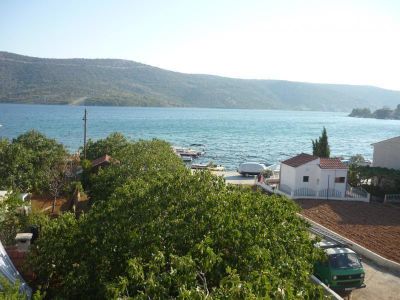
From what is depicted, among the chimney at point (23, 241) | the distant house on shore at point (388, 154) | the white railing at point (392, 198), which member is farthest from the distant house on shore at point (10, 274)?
the distant house on shore at point (388, 154)

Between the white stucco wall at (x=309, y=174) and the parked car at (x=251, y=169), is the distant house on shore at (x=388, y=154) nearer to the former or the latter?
the white stucco wall at (x=309, y=174)

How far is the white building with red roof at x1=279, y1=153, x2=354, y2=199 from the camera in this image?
1074 inches

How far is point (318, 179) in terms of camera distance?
27.4 m

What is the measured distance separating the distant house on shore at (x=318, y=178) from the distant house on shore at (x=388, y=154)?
19.0ft

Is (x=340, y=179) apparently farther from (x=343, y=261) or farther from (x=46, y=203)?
(x=46, y=203)

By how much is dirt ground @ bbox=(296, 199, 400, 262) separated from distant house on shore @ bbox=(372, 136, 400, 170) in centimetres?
589

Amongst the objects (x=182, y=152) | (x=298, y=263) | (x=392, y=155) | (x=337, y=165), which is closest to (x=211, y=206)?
(x=298, y=263)

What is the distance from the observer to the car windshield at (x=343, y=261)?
43.5 ft

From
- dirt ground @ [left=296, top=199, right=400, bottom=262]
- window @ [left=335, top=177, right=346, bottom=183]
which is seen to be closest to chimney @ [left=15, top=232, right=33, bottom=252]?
dirt ground @ [left=296, top=199, right=400, bottom=262]

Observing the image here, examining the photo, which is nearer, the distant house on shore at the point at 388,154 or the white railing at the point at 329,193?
the white railing at the point at 329,193

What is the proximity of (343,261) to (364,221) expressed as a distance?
9.26 meters

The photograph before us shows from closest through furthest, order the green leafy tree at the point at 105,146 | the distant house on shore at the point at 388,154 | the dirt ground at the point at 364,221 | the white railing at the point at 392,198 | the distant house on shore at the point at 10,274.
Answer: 1. the distant house on shore at the point at 10,274
2. the dirt ground at the point at 364,221
3. the white railing at the point at 392,198
4. the distant house on shore at the point at 388,154
5. the green leafy tree at the point at 105,146

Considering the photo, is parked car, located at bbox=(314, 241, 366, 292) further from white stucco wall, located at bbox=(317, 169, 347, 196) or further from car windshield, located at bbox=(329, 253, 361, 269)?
white stucco wall, located at bbox=(317, 169, 347, 196)

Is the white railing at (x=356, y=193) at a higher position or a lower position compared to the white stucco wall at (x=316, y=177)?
lower
